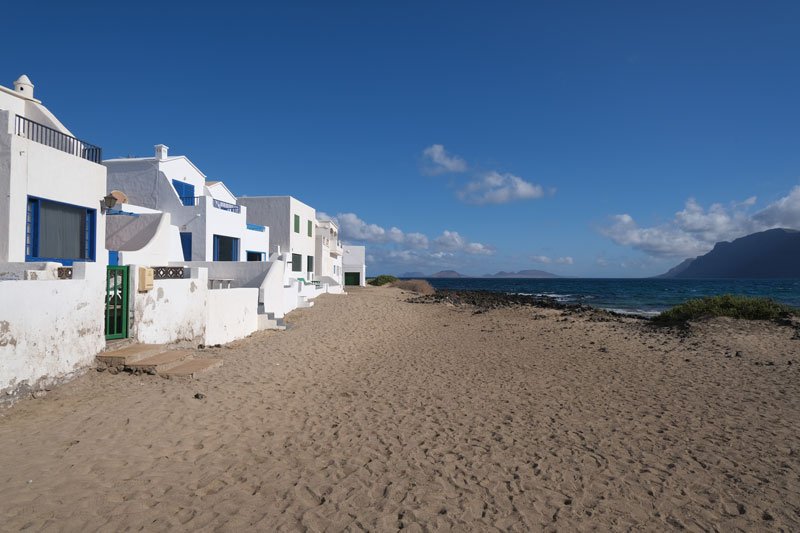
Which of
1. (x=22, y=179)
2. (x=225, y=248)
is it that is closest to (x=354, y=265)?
(x=225, y=248)

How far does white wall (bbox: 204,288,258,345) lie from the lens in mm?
12284

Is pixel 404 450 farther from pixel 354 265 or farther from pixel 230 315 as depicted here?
pixel 354 265

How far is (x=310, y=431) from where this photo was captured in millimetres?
6715

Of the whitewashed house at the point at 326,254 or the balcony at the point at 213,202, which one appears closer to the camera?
the balcony at the point at 213,202

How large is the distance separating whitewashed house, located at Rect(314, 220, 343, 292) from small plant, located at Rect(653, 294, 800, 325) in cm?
2328

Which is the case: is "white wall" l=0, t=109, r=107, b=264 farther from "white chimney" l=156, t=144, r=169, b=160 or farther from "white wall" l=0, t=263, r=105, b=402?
"white chimney" l=156, t=144, r=169, b=160

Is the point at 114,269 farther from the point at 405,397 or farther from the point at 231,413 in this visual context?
the point at 405,397

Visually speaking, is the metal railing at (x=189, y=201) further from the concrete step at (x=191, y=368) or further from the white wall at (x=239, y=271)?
the concrete step at (x=191, y=368)

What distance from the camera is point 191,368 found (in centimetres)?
907

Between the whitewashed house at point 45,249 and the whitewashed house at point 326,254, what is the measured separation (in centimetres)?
2396

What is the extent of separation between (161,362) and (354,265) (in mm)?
48959

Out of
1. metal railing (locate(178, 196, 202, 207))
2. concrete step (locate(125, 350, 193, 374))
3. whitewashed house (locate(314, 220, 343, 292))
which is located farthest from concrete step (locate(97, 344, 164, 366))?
whitewashed house (locate(314, 220, 343, 292))

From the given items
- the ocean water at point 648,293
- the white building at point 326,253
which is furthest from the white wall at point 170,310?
the ocean water at point 648,293

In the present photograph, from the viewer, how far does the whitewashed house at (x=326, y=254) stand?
124 feet
